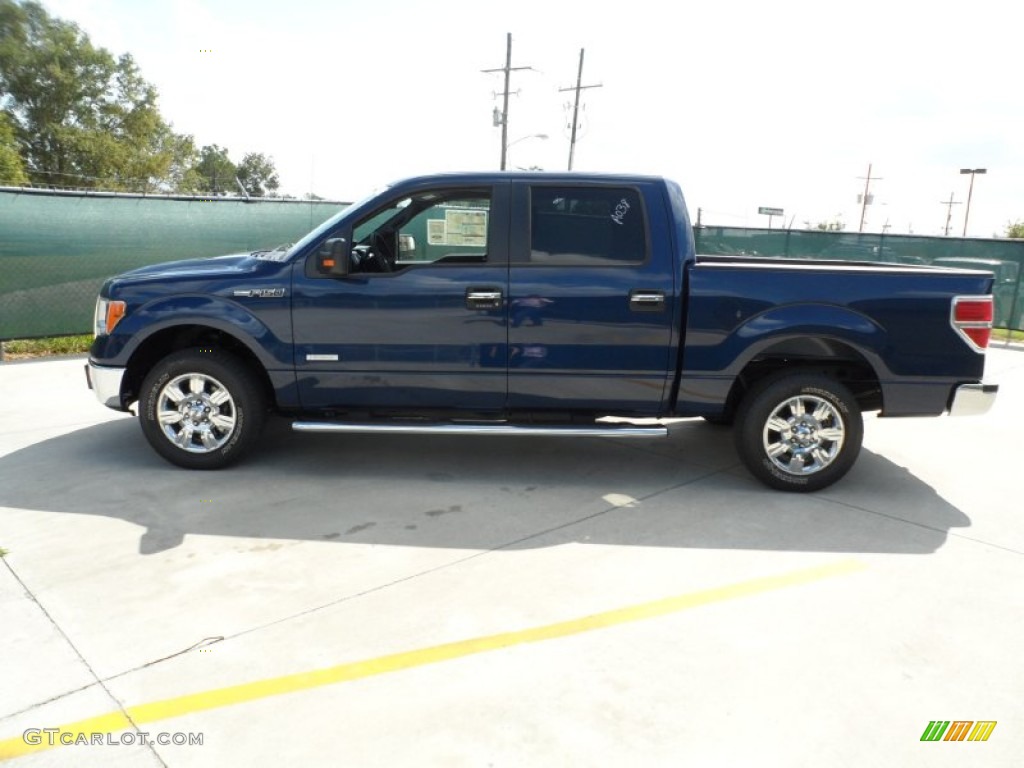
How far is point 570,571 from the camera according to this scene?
150 inches

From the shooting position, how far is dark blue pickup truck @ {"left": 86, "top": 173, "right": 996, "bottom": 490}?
15.7ft

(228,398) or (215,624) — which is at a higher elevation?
(228,398)

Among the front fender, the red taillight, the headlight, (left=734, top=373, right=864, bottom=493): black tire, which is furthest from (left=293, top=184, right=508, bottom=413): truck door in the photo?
the red taillight

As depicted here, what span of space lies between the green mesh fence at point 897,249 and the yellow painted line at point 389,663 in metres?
9.71

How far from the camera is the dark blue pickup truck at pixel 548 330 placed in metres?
4.79

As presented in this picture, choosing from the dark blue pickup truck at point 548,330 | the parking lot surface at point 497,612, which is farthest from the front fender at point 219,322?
the parking lot surface at point 497,612

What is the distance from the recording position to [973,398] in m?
4.81

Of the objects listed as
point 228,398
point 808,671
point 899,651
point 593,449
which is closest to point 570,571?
point 808,671

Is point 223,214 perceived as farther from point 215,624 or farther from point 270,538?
point 215,624

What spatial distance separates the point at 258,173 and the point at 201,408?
117341 mm

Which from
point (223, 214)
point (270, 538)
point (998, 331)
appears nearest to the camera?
point (270, 538)

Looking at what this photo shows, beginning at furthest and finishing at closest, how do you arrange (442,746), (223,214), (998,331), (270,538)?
(998,331)
(223,214)
(270,538)
(442,746)

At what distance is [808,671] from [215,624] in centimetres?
244

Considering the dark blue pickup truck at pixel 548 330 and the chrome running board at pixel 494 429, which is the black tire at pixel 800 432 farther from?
the chrome running board at pixel 494 429
